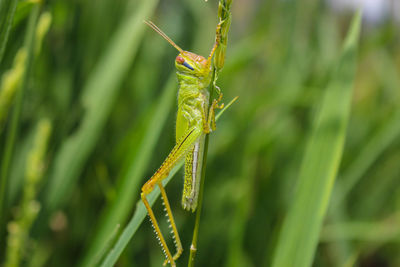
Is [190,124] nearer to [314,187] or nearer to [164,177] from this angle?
[164,177]

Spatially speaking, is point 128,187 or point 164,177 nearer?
point 164,177

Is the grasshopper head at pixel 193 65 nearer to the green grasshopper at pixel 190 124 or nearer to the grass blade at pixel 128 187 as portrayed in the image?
the green grasshopper at pixel 190 124

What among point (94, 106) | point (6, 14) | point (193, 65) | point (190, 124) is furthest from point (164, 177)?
point (94, 106)

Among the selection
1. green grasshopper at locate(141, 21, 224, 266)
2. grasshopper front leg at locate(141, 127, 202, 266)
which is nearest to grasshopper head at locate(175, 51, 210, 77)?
green grasshopper at locate(141, 21, 224, 266)

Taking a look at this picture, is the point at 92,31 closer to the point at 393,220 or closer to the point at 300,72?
the point at 300,72

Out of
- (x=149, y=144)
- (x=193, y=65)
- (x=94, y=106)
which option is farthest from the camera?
(x=94, y=106)

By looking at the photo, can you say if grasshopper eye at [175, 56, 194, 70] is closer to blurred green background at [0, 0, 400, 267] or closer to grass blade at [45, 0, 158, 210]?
blurred green background at [0, 0, 400, 267]
